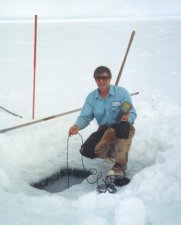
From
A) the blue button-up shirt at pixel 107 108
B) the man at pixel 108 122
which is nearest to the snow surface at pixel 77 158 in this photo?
the man at pixel 108 122

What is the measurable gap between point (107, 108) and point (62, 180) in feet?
3.44

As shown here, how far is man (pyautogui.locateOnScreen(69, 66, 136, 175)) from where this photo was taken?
13.7ft

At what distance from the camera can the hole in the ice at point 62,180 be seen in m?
4.32

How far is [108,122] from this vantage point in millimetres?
4570

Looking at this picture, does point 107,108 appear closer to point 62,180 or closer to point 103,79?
point 103,79

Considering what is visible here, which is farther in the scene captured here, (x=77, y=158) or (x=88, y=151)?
(x=77, y=158)

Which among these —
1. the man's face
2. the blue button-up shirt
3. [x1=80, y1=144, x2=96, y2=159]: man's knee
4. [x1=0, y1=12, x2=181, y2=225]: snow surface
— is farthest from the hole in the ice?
the man's face

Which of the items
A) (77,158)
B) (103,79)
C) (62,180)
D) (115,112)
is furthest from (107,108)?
(62,180)

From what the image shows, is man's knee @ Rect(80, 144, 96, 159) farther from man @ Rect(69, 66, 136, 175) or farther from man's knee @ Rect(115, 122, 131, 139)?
man's knee @ Rect(115, 122, 131, 139)

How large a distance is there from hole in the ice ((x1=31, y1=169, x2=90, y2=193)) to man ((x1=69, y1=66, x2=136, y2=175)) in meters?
0.34

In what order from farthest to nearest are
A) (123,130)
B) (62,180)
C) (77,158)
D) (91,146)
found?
(77,158) < (62,180) < (91,146) < (123,130)

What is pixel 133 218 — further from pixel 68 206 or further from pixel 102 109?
pixel 102 109

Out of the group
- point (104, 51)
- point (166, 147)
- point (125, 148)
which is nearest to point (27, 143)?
point (125, 148)

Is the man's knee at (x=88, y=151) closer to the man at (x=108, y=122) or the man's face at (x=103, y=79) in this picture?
the man at (x=108, y=122)
